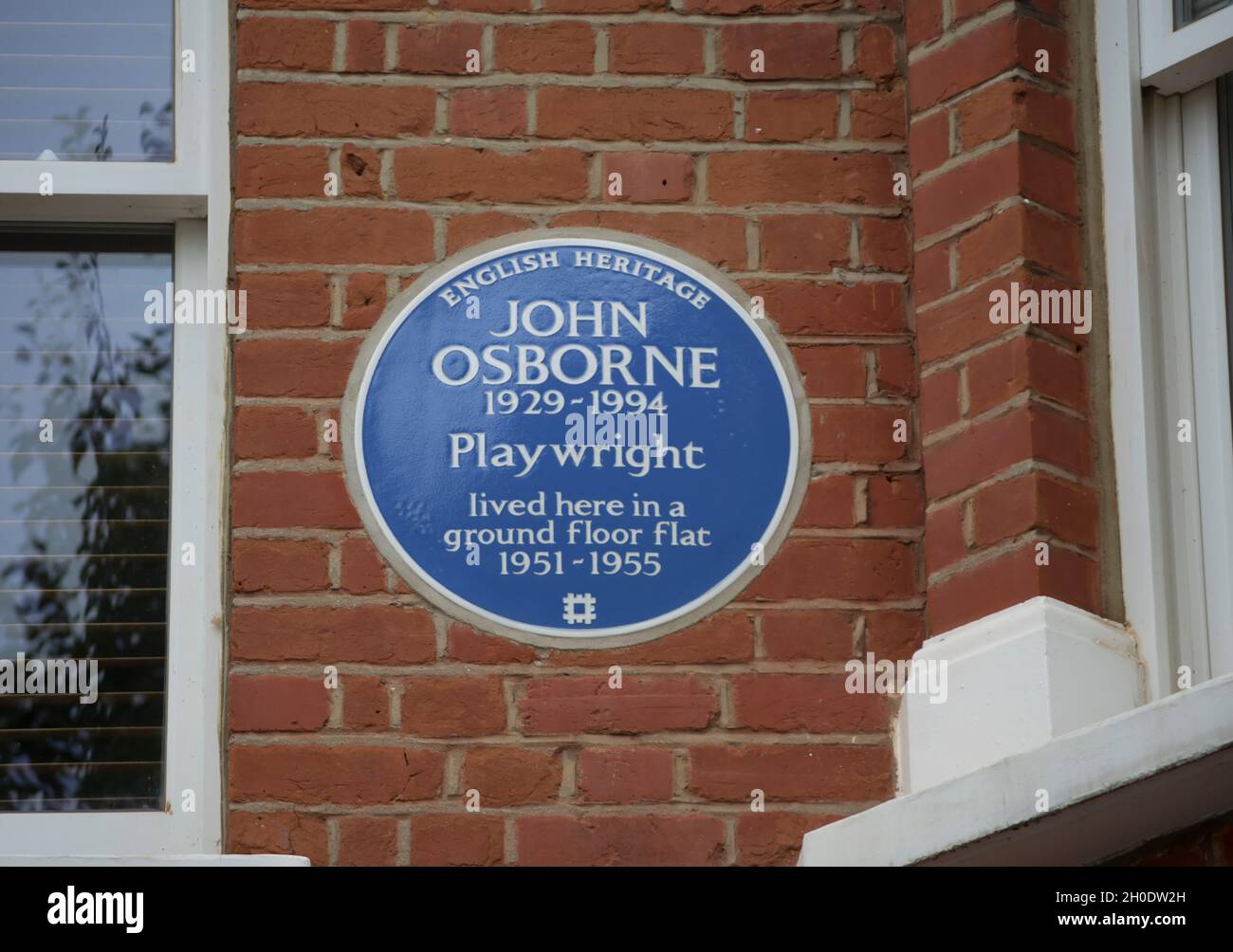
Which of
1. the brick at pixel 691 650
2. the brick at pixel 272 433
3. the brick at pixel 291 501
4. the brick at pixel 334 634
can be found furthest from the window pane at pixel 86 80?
the brick at pixel 691 650

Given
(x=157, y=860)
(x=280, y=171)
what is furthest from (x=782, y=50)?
(x=157, y=860)

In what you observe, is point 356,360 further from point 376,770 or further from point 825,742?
point 825,742

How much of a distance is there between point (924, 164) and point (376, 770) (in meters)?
1.45

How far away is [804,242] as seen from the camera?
147 inches

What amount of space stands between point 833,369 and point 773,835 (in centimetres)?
84

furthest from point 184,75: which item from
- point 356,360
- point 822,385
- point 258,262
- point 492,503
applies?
point 822,385

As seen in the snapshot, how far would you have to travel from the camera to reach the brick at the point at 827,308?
3699 millimetres

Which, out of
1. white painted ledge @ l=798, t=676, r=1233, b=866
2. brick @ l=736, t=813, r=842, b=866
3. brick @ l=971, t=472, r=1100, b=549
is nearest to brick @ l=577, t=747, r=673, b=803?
brick @ l=736, t=813, r=842, b=866

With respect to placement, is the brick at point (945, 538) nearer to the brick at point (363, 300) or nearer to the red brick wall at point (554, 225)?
the red brick wall at point (554, 225)

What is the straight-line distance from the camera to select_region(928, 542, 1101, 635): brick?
3.38 meters

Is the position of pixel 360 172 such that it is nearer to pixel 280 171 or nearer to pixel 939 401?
pixel 280 171

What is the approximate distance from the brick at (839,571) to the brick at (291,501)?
72 cm

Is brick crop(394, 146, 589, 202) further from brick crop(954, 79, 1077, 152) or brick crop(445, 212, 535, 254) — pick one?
brick crop(954, 79, 1077, 152)

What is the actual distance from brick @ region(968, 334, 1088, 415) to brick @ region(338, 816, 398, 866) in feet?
3.98
